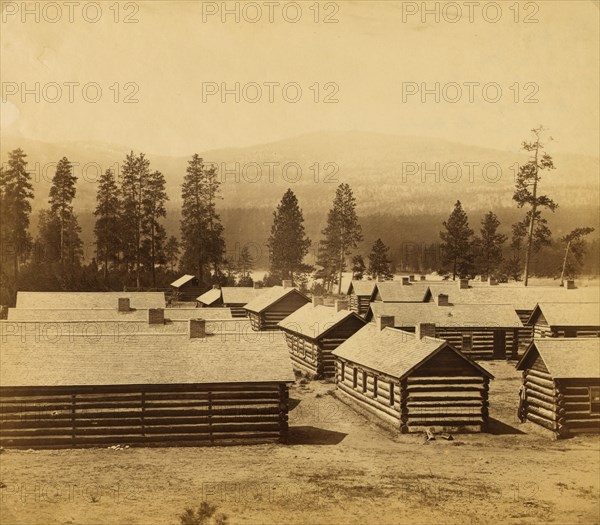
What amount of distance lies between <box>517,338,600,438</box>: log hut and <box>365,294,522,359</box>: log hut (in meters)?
17.7

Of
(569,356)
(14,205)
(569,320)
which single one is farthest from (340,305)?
(14,205)

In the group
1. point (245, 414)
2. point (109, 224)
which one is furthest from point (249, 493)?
Answer: point (109, 224)

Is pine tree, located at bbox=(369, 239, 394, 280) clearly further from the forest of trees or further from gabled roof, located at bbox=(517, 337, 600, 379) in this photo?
gabled roof, located at bbox=(517, 337, 600, 379)

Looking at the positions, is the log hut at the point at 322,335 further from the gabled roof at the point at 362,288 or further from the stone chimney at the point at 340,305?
the gabled roof at the point at 362,288

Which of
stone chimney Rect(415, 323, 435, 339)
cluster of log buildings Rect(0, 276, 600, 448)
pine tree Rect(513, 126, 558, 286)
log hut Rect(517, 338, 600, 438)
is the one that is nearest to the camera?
cluster of log buildings Rect(0, 276, 600, 448)

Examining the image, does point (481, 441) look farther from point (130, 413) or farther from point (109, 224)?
point (109, 224)

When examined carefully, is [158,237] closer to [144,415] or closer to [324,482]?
[144,415]

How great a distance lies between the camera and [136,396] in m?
23.5

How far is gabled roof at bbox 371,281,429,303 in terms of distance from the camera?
57575 millimetres

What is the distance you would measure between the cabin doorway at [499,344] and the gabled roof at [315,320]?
1217 cm

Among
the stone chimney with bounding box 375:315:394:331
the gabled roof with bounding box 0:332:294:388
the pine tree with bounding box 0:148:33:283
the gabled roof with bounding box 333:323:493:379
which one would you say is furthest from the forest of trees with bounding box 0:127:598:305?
the gabled roof with bounding box 0:332:294:388

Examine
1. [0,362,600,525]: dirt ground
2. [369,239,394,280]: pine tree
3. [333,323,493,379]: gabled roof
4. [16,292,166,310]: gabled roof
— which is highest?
[369,239,394,280]: pine tree

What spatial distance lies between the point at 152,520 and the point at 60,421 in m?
7.98

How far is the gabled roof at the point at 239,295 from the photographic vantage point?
58.9 m
